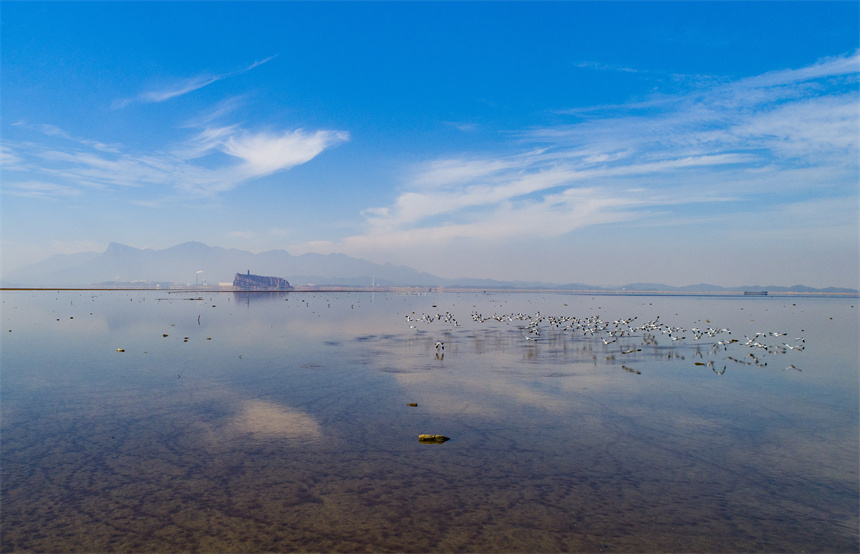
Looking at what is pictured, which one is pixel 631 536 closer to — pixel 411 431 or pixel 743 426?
pixel 411 431

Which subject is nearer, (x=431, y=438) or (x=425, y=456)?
(x=425, y=456)

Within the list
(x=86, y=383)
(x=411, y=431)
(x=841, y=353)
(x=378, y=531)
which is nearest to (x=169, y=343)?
(x=86, y=383)

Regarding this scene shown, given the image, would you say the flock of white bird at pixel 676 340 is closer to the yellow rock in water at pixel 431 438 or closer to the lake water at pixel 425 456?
the lake water at pixel 425 456

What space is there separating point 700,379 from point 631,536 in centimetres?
1525

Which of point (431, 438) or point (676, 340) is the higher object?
point (676, 340)

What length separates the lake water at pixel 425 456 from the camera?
7906 millimetres

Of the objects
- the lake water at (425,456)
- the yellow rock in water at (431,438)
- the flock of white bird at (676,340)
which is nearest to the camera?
the lake water at (425,456)

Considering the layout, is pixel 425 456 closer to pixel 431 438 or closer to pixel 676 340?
pixel 431 438

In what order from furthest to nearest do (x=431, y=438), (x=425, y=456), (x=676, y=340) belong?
1. (x=676, y=340)
2. (x=431, y=438)
3. (x=425, y=456)

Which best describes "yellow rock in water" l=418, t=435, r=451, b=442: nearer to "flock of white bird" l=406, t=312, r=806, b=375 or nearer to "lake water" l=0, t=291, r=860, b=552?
"lake water" l=0, t=291, r=860, b=552

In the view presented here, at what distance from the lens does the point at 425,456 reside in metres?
11.1

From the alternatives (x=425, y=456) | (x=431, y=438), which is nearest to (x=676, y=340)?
(x=431, y=438)

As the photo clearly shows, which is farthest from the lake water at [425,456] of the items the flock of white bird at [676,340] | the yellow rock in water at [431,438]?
the flock of white bird at [676,340]

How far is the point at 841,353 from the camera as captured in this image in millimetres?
28141
